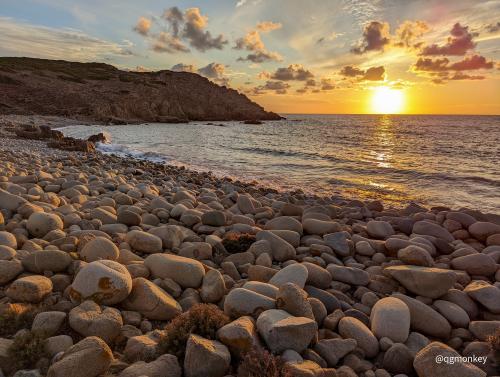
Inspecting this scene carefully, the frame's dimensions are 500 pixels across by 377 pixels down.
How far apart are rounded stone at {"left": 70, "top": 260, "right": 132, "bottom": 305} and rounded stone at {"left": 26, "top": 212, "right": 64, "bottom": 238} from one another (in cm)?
196

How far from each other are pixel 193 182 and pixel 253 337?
10.1 meters

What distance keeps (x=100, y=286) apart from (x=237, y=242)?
254 centimetres

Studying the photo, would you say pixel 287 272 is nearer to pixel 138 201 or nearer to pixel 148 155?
pixel 138 201

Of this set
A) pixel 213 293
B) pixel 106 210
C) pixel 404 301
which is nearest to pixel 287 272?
pixel 213 293

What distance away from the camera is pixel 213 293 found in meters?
3.99

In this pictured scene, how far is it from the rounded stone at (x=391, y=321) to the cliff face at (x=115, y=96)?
47230 millimetres

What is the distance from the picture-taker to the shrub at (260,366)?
2.56 m

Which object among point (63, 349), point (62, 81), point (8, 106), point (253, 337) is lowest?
point (63, 349)

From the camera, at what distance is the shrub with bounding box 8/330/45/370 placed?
2.67 metres

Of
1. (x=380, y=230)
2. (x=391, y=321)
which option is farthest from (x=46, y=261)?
(x=380, y=230)

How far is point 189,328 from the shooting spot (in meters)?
2.99

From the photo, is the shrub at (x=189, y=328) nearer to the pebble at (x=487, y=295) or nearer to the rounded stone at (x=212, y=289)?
the rounded stone at (x=212, y=289)

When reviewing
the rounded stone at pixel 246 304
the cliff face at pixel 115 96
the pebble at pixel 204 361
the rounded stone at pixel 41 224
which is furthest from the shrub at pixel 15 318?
the cliff face at pixel 115 96

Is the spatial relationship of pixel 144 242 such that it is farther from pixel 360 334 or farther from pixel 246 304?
pixel 360 334
